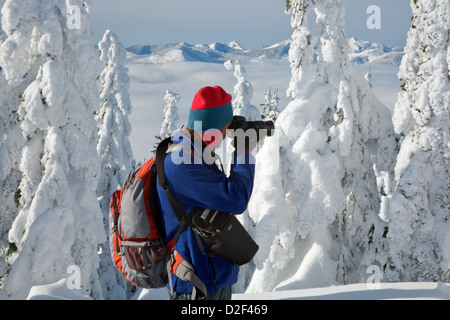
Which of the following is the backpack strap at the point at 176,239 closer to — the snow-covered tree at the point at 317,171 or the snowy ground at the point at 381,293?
the snowy ground at the point at 381,293

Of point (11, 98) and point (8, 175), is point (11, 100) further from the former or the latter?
point (8, 175)

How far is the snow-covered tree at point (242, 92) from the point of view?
25.0 meters

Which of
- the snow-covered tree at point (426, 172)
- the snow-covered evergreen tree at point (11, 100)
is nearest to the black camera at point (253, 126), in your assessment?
the snow-covered tree at point (426, 172)

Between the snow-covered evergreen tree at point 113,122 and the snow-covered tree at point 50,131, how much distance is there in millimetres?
10598

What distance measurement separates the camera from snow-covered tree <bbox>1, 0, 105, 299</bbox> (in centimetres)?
1064

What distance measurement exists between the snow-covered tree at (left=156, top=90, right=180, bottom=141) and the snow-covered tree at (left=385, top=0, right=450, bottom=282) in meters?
24.5

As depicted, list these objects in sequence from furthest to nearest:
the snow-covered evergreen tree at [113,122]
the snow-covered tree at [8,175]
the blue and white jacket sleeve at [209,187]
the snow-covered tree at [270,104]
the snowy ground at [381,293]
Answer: the snow-covered tree at [270,104]
the snow-covered evergreen tree at [113,122]
the snow-covered tree at [8,175]
the snowy ground at [381,293]
the blue and white jacket sleeve at [209,187]

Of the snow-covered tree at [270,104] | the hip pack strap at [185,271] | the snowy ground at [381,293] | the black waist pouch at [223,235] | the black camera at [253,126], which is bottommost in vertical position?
the snow-covered tree at [270,104]

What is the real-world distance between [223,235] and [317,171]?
7.25 meters

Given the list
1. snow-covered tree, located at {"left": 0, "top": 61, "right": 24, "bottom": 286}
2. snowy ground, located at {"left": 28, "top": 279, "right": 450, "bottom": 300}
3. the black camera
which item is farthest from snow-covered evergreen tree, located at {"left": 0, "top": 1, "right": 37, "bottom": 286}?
the black camera

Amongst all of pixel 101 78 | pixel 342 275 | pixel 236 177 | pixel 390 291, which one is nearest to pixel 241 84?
pixel 101 78

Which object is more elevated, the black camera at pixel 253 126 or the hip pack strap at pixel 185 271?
the black camera at pixel 253 126

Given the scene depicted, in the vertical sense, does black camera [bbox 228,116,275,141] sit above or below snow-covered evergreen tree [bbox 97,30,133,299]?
above

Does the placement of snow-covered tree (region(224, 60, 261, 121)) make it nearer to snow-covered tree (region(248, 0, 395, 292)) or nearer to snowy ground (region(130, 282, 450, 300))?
snow-covered tree (region(248, 0, 395, 292))
